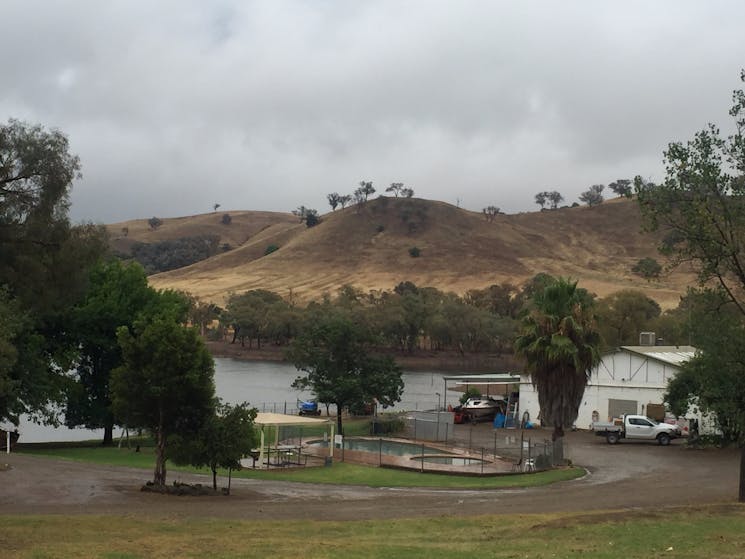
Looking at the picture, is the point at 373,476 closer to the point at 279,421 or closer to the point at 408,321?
the point at 279,421

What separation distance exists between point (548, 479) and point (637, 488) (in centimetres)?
393

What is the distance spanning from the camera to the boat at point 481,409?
56438 millimetres

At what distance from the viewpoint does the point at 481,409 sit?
187ft

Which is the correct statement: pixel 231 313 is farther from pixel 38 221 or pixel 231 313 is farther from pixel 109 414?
pixel 38 221

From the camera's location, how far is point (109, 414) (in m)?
47.1

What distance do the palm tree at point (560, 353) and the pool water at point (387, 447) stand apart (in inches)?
225

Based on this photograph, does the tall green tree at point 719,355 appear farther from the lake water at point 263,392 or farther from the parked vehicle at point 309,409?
the parked vehicle at point 309,409

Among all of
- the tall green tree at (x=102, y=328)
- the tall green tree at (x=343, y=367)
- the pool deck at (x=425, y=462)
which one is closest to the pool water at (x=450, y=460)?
the pool deck at (x=425, y=462)

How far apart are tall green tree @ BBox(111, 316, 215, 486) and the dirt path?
223 centimetres

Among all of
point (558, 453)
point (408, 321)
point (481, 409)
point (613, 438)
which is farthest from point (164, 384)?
point (408, 321)

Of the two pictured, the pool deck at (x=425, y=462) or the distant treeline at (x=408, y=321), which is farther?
the distant treeline at (x=408, y=321)

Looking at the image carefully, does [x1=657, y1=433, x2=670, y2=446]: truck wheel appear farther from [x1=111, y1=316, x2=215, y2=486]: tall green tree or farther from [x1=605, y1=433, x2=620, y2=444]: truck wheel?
[x1=111, y1=316, x2=215, y2=486]: tall green tree

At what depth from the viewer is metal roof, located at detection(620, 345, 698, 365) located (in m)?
50.2

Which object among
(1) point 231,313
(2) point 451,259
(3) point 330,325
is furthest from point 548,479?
(2) point 451,259
